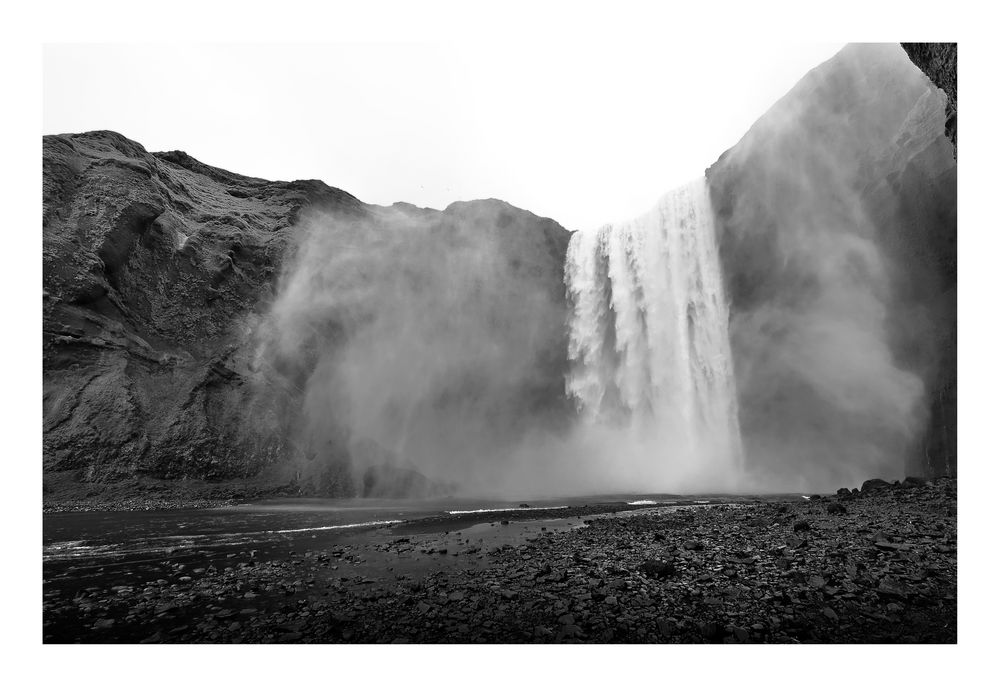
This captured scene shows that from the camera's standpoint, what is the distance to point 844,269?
21.3 metres

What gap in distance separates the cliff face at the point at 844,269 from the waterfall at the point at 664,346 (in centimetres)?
110

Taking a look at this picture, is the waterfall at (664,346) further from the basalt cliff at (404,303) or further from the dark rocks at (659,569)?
the dark rocks at (659,569)

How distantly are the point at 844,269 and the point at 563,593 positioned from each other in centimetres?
2274

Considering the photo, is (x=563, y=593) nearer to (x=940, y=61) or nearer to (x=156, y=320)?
(x=940, y=61)

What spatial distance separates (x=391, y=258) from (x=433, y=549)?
899 inches

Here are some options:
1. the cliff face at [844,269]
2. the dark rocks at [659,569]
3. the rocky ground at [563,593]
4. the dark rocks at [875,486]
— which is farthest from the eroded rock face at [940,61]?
the dark rocks at [875,486]

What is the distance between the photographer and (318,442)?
888 inches

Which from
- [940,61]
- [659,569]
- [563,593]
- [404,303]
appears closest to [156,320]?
[404,303]

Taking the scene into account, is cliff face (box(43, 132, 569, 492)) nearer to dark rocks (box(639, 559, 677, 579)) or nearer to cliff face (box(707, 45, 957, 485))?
dark rocks (box(639, 559, 677, 579))

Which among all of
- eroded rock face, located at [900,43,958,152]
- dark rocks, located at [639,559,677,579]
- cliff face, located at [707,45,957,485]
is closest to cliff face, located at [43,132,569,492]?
dark rocks, located at [639,559,677,579]

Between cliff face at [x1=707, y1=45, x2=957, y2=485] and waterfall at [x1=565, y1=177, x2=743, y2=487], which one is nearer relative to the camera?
cliff face at [x1=707, y1=45, x2=957, y2=485]

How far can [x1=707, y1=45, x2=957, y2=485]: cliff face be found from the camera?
Answer: 1702cm

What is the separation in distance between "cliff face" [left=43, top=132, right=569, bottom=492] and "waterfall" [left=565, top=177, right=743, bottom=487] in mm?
15811

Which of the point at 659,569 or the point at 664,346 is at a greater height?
the point at 664,346
